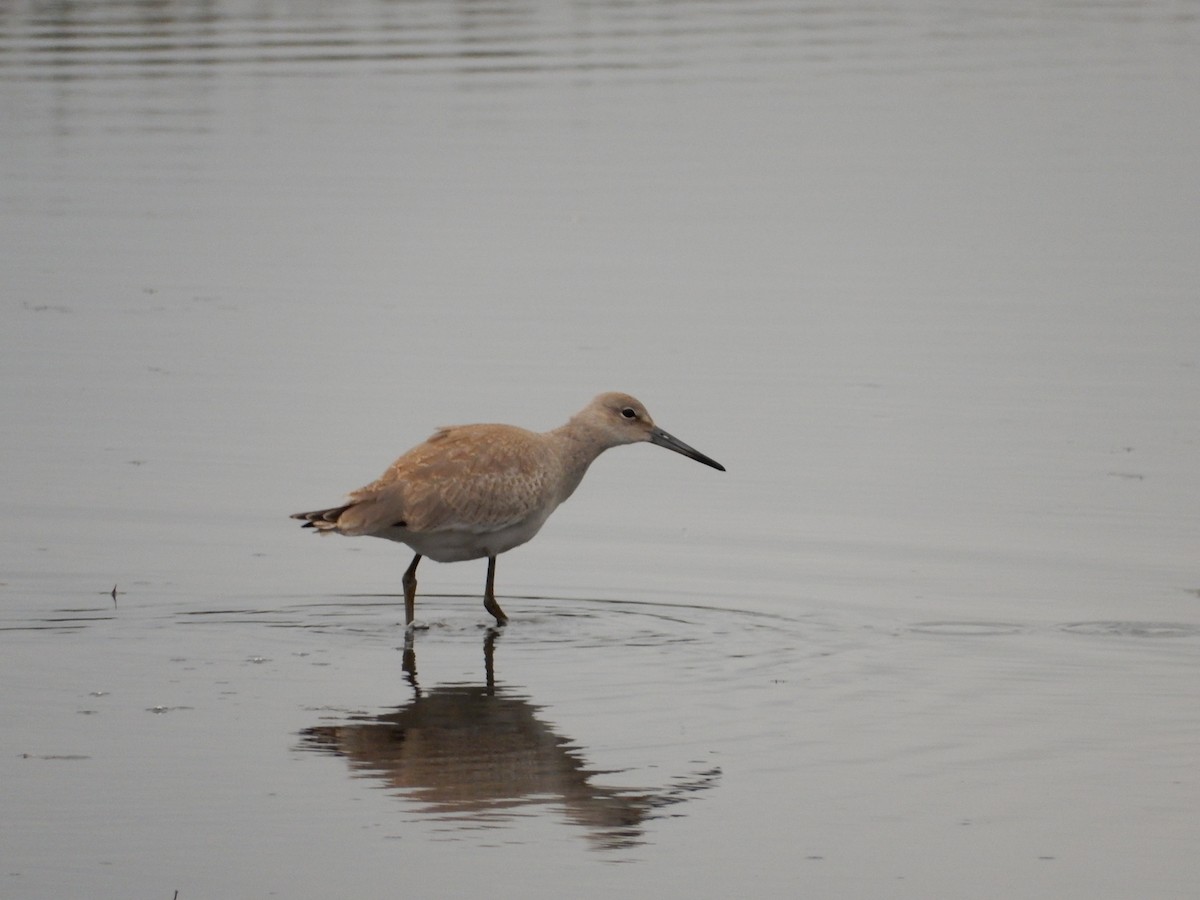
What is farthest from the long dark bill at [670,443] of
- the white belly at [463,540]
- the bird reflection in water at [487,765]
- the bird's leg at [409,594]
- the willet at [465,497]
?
the bird reflection in water at [487,765]

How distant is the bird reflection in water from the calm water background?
1.0 inches

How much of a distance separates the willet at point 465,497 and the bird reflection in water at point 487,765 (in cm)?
133

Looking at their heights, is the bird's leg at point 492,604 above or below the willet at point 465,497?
below

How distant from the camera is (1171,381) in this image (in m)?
14.8

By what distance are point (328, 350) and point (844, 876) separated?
384 inches

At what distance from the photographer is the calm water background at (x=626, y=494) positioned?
25.2 feet

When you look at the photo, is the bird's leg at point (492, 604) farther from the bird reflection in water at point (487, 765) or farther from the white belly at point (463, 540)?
the bird reflection in water at point (487, 765)

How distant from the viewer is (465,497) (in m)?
10.5

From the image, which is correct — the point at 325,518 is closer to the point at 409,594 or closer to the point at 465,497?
the point at 409,594

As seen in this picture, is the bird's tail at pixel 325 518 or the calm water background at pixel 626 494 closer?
the calm water background at pixel 626 494

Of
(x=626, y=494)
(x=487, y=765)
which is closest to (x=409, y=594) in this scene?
(x=487, y=765)

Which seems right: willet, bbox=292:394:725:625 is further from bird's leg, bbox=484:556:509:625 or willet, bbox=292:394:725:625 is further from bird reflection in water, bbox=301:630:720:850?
bird reflection in water, bbox=301:630:720:850

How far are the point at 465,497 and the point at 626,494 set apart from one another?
9.10ft

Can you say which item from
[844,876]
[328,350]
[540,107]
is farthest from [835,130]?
[844,876]
